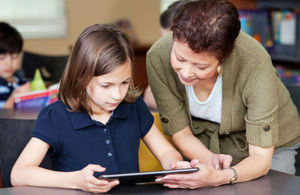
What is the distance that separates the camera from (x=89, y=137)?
5.23ft

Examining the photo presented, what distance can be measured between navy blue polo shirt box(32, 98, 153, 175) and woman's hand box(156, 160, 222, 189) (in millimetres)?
294

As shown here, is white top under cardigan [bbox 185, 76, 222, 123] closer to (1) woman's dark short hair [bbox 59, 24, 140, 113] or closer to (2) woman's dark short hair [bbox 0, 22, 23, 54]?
(1) woman's dark short hair [bbox 59, 24, 140, 113]

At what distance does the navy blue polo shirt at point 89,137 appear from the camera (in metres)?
1.54

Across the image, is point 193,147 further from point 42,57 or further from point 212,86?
point 42,57

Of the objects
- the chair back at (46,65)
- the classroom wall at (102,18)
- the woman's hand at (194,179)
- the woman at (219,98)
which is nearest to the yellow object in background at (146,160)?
the woman at (219,98)

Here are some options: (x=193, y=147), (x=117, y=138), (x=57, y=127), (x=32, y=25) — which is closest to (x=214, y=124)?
(x=193, y=147)

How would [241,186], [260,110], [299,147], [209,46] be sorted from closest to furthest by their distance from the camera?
1. [241,186]
2. [209,46]
3. [260,110]
4. [299,147]

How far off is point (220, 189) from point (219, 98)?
0.52 metres

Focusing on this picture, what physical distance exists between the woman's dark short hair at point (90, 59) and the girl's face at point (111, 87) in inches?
0.6

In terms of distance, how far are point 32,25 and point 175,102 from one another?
132 inches

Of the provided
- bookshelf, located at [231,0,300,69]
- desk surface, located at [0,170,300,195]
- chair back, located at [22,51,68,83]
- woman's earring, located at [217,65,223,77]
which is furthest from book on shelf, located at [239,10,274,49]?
desk surface, located at [0,170,300,195]

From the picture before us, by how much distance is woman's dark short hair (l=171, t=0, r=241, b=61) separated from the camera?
1.50m

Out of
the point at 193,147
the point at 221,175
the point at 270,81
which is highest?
the point at 270,81

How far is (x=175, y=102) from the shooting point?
1.87 meters
